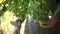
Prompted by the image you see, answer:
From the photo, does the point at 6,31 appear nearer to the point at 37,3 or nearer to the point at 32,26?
the point at 32,26

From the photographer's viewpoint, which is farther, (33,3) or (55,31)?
(55,31)

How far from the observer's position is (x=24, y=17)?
2.63 ft

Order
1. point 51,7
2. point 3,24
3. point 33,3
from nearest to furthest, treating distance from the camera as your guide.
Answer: point 33,3 → point 51,7 → point 3,24

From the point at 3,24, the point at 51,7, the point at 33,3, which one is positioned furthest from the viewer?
the point at 3,24

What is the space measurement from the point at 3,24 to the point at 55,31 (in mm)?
831

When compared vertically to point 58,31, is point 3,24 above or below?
below

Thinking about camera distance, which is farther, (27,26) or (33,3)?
(27,26)

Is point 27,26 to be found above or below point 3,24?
above

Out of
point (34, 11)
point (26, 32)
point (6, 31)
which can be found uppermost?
point (34, 11)

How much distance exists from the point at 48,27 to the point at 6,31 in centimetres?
88

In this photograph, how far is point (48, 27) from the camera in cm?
80

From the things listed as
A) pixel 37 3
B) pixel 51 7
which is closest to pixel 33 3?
pixel 37 3

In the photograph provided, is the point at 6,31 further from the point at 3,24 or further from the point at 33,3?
the point at 33,3

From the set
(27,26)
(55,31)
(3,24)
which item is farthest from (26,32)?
(3,24)
